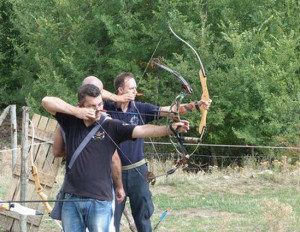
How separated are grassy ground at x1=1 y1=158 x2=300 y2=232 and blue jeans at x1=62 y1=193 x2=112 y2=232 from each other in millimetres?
2955

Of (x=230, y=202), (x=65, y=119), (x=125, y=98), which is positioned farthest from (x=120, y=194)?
(x=230, y=202)

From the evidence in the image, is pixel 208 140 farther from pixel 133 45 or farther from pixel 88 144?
pixel 88 144

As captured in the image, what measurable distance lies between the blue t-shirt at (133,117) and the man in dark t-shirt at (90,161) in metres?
1.05

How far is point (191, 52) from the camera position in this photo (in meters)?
20.3

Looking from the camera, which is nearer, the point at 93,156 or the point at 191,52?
the point at 93,156

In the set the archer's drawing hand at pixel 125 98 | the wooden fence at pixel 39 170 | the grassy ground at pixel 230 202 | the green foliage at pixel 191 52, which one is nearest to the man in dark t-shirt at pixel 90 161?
the archer's drawing hand at pixel 125 98

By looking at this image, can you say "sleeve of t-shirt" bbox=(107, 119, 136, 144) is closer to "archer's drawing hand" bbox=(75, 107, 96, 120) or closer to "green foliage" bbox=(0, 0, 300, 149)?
"archer's drawing hand" bbox=(75, 107, 96, 120)

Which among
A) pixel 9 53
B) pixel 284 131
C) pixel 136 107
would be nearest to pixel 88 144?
pixel 136 107

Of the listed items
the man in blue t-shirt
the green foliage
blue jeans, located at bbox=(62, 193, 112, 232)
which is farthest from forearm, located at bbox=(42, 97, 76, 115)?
the green foliage

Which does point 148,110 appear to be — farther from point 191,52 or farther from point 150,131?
point 191,52

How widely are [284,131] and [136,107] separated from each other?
13.6 m

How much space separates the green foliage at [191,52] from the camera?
786 inches

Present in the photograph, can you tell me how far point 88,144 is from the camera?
4.77 meters

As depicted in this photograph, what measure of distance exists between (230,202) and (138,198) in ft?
11.2
